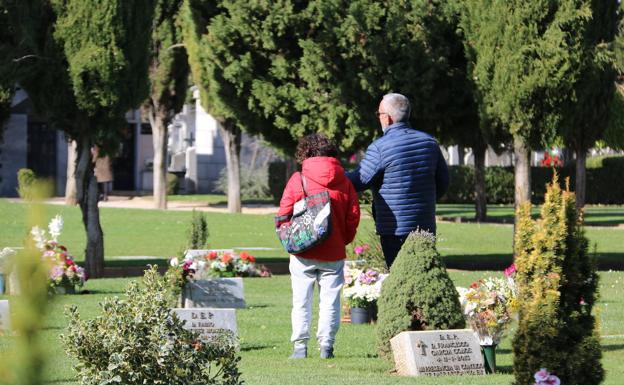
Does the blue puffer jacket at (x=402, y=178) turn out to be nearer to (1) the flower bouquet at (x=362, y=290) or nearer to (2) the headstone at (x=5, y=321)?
(1) the flower bouquet at (x=362, y=290)

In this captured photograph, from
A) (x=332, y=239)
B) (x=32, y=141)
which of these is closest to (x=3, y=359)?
(x=332, y=239)

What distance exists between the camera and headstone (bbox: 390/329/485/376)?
7.94 m

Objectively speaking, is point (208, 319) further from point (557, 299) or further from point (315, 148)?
point (557, 299)

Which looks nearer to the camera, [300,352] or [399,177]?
[399,177]

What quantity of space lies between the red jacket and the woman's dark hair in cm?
5

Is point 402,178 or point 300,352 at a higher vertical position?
point 402,178

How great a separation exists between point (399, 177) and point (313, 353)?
1892mm

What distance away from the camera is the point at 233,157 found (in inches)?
1521

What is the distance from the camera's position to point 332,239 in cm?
910

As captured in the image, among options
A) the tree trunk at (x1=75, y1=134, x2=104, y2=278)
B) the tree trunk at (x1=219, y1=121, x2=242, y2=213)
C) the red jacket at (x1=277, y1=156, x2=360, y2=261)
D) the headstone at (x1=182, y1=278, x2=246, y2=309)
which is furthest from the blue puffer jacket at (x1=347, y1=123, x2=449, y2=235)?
the tree trunk at (x1=219, y1=121, x2=242, y2=213)

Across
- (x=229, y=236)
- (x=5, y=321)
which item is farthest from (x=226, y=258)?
(x=5, y=321)

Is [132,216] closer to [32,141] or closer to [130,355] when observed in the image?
[32,141]

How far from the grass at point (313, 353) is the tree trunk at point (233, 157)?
71.9ft

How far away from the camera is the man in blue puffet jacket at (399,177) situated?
8992mm
